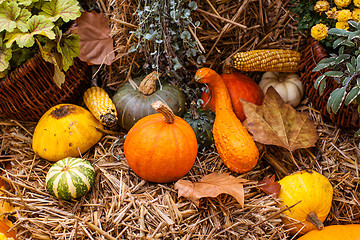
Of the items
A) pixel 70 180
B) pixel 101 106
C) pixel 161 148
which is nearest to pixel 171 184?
pixel 161 148

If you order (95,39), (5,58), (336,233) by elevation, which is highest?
(5,58)

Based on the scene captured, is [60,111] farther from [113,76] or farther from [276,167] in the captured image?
[276,167]

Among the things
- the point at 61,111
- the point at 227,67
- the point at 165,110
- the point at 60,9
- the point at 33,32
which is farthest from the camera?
the point at 227,67

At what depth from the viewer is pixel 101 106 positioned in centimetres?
207

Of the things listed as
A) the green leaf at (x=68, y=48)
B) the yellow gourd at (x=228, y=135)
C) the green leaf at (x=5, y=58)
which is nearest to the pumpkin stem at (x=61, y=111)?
the green leaf at (x=68, y=48)

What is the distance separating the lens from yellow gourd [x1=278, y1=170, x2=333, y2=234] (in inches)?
70.3

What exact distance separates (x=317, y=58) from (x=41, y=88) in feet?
5.56

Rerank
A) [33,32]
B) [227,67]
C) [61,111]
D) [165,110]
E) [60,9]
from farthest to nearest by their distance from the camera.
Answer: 1. [227,67]
2. [61,111]
3. [60,9]
4. [33,32]
5. [165,110]

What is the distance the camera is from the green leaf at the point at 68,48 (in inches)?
76.5

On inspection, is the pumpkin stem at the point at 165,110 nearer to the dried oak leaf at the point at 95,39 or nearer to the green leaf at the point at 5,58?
the dried oak leaf at the point at 95,39

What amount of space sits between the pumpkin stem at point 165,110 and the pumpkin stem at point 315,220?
90 centimetres

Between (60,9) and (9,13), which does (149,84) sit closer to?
(60,9)

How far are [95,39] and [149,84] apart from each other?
455mm

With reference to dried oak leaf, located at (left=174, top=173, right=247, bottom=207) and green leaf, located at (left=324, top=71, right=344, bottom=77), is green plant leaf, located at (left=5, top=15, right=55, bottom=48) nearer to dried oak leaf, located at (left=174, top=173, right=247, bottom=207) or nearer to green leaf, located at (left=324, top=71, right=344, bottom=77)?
dried oak leaf, located at (left=174, top=173, right=247, bottom=207)
